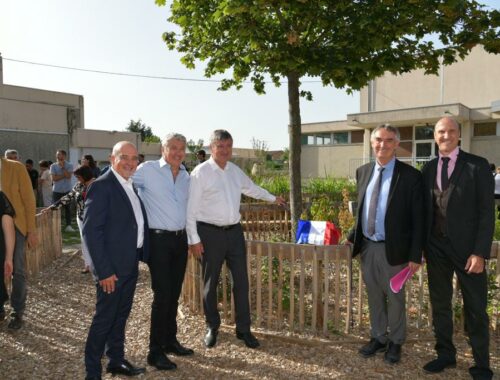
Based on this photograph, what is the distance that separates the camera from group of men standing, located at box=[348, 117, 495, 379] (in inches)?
135

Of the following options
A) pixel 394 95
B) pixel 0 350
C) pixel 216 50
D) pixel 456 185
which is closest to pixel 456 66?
pixel 394 95

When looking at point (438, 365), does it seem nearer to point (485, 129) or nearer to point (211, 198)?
point (211, 198)

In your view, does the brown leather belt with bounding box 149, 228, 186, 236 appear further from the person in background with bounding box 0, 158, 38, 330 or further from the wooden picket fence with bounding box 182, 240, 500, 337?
the person in background with bounding box 0, 158, 38, 330

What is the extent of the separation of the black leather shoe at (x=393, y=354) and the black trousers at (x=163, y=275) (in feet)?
6.20

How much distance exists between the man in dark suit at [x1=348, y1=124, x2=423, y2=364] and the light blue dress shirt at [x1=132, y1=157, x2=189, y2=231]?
162 centimetres

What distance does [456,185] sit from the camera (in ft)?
11.4

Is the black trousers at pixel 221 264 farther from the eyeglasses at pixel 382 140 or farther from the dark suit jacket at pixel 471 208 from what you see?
the dark suit jacket at pixel 471 208

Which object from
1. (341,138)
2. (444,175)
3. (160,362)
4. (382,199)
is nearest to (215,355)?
(160,362)

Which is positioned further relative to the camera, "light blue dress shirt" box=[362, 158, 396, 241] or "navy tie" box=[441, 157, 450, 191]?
"light blue dress shirt" box=[362, 158, 396, 241]

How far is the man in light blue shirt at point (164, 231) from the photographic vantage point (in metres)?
3.71

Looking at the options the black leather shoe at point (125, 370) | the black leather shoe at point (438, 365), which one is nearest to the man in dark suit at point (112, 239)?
the black leather shoe at point (125, 370)

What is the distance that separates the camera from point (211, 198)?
4.03m

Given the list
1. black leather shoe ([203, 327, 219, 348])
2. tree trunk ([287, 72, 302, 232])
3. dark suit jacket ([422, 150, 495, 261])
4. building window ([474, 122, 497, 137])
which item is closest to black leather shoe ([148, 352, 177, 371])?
black leather shoe ([203, 327, 219, 348])

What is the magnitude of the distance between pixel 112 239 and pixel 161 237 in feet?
1.71
